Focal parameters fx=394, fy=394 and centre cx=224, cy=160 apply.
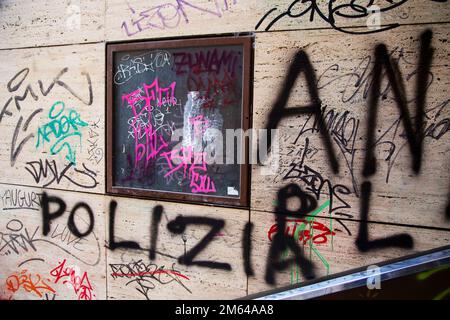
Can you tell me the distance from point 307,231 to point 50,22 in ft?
11.3

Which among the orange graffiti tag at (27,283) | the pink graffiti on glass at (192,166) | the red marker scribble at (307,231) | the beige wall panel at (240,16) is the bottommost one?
the orange graffiti tag at (27,283)

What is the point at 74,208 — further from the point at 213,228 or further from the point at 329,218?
the point at 329,218

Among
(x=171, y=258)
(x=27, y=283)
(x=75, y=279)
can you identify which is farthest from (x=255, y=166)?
(x=27, y=283)

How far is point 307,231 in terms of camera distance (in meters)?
3.41

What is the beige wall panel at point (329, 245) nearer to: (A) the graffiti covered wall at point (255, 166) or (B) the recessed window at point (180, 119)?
(A) the graffiti covered wall at point (255, 166)

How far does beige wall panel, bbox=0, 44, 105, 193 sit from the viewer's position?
13.5 feet

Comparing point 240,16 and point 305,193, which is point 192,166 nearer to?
point 305,193

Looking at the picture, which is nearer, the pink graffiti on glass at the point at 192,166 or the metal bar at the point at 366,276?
the metal bar at the point at 366,276

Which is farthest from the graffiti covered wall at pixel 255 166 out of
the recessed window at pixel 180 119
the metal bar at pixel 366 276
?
the metal bar at pixel 366 276

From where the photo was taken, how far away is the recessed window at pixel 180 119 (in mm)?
3613

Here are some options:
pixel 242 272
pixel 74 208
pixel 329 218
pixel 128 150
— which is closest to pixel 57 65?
pixel 128 150

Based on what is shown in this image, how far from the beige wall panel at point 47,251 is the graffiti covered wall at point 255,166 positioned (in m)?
0.02

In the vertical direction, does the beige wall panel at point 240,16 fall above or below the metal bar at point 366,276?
above

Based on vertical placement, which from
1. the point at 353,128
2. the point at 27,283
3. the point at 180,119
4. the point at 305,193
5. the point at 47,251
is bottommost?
→ the point at 27,283
